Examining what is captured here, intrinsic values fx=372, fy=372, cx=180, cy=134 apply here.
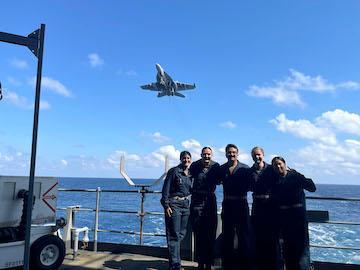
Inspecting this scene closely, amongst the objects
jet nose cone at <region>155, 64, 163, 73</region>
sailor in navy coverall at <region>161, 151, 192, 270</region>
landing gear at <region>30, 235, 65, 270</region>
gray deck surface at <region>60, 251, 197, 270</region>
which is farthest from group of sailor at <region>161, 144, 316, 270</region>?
jet nose cone at <region>155, 64, 163, 73</region>

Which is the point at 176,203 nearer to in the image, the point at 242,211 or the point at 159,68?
the point at 242,211

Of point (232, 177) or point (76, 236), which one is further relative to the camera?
point (76, 236)

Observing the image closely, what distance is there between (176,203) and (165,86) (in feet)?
102

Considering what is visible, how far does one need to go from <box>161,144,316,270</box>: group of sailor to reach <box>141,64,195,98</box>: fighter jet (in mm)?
29603

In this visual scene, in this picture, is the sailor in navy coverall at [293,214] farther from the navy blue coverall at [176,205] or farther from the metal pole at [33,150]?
the metal pole at [33,150]

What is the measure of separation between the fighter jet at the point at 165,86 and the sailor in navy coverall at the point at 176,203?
2946 centimetres

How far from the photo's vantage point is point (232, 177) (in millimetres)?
5320

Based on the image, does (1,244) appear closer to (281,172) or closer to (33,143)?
(33,143)

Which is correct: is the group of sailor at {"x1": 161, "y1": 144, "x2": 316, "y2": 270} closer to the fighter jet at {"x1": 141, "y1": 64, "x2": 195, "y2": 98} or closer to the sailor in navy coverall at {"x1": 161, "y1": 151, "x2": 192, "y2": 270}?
the sailor in navy coverall at {"x1": 161, "y1": 151, "x2": 192, "y2": 270}

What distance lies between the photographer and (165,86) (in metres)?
35.9

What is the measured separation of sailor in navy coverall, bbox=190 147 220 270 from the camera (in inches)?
211

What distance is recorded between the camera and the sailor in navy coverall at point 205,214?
5.37 meters

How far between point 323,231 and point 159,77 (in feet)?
70.9

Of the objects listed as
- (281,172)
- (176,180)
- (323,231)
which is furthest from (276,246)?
(323,231)
